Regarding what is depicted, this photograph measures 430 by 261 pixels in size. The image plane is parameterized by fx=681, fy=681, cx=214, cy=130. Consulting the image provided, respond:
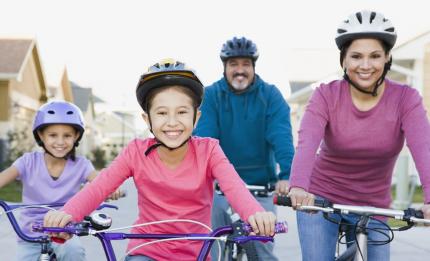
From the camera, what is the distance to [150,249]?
3373 millimetres

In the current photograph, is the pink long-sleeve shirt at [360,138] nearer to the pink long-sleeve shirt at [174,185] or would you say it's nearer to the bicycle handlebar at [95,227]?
the pink long-sleeve shirt at [174,185]

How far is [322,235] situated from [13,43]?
2736cm

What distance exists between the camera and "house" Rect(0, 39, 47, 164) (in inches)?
1011

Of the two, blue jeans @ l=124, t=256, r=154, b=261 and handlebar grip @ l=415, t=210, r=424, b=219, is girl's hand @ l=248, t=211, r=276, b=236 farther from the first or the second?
handlebar grip @ l=415, t=210, r=424, b=219

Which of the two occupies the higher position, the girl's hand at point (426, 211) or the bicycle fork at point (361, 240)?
the girl's hand at point (426, 211)

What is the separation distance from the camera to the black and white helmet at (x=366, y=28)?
3850 mm

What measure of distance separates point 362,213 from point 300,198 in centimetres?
32

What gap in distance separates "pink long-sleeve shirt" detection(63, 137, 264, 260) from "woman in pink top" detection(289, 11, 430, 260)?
440mm

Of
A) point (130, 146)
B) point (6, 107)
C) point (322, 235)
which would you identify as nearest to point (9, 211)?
point (130, 146)

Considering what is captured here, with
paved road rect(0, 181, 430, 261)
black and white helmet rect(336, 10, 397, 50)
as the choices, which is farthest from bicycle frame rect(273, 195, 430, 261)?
paved road rect(0, 181, 430, 261)

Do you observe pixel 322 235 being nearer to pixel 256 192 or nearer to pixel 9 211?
pixel 256 192

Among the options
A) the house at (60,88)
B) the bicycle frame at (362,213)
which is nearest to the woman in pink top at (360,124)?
the bicycle frame at (362,213)

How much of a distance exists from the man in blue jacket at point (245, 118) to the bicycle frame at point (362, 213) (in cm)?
194

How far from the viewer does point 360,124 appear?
Result: 385 centimetres
